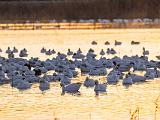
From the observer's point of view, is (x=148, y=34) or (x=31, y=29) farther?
(x=31, y=29)

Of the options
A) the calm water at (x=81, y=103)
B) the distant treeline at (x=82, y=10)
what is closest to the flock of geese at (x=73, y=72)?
the calm water at (x=81, y=103)

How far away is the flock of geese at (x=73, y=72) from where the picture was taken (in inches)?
666

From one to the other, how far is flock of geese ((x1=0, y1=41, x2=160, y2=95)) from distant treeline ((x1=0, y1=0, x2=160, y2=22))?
64.4ft

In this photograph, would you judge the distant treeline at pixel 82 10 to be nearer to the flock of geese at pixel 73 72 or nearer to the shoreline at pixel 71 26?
the shoreline at pixel 71 26

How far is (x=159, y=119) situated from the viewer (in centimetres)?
1324

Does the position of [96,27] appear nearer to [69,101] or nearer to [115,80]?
[115,80]

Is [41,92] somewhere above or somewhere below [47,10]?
below

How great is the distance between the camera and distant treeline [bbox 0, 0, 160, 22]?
4144cm

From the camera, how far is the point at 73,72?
18641 millimetres

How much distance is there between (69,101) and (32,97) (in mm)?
1045

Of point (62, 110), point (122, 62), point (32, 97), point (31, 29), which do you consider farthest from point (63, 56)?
point (31, 29)

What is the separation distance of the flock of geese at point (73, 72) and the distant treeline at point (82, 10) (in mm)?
19632

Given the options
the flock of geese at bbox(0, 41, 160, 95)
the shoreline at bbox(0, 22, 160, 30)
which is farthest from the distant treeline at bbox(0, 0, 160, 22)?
the flock of geese at bbox(0, 41, 160, 95)

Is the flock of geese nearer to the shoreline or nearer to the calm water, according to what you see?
the calm water
